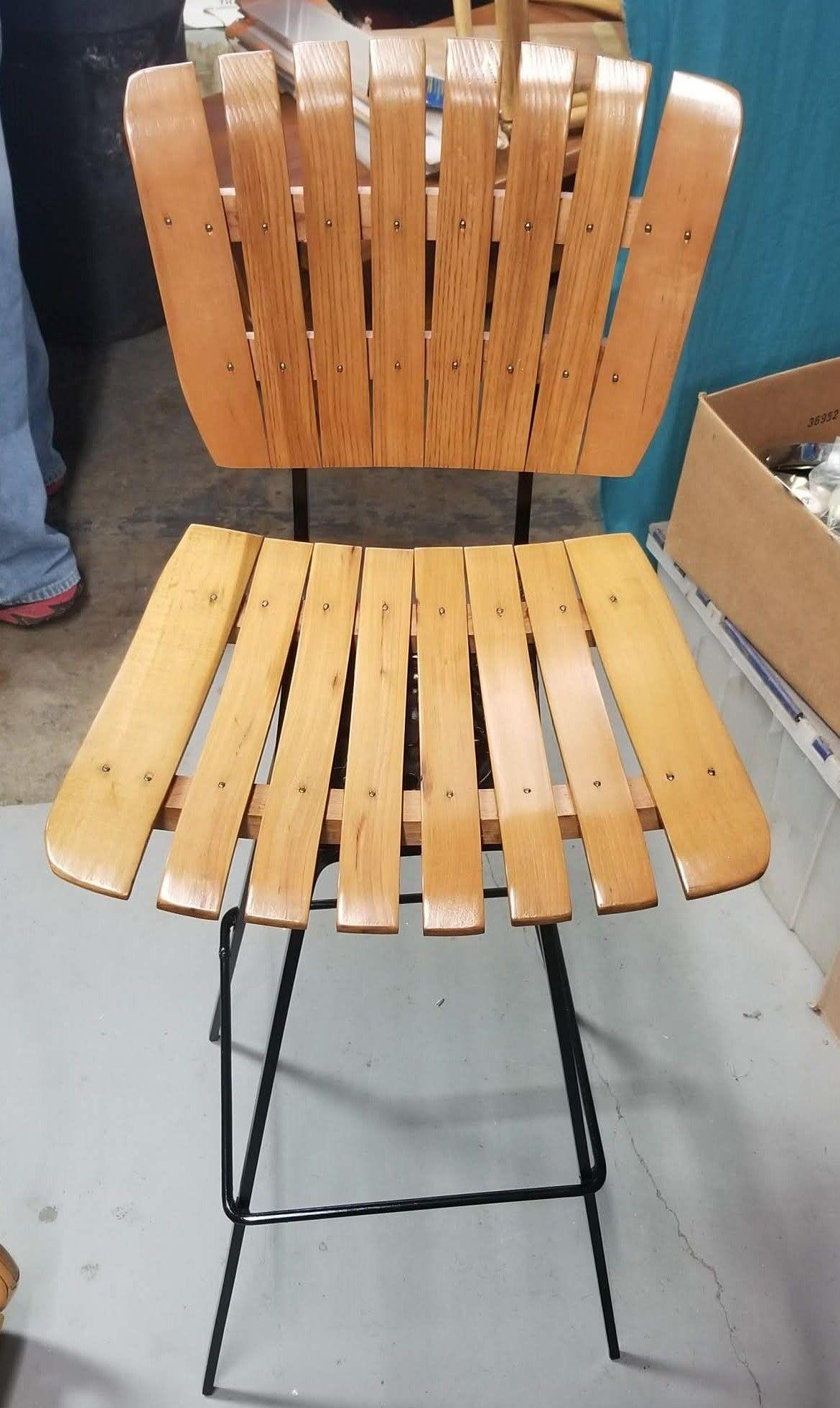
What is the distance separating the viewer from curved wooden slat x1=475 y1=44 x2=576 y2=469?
0.95 m

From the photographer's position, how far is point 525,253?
1.02 m

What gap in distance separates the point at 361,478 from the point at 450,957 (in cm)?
115

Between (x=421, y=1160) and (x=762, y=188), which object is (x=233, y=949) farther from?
(x=762, y=188)

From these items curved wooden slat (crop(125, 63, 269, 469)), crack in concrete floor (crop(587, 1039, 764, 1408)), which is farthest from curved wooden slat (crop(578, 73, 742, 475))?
crack in concrete floor (crop(587, 1039, 764, 1408))

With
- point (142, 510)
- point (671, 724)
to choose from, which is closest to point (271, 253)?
point (671, 724)

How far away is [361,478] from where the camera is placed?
2.23 m

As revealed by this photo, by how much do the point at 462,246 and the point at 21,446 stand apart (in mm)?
984

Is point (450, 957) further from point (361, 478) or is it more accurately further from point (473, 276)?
point (361, 478)

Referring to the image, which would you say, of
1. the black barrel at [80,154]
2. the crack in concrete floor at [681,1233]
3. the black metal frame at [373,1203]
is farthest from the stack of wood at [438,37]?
the crack in concrete floor at [681,1233]

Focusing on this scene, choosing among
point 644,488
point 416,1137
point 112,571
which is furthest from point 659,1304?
point 112,571

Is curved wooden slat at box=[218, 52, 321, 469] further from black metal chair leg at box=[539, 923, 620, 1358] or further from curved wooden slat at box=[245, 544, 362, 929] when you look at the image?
black metal chair leg at box=[539, 923, 620, 1358]

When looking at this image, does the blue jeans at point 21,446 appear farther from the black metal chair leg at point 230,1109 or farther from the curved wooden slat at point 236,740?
the black metal chair leg at point 230,1109

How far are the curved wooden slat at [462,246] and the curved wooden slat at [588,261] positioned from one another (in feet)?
0.25

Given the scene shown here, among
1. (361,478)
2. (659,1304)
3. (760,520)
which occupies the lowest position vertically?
(659,1304)
